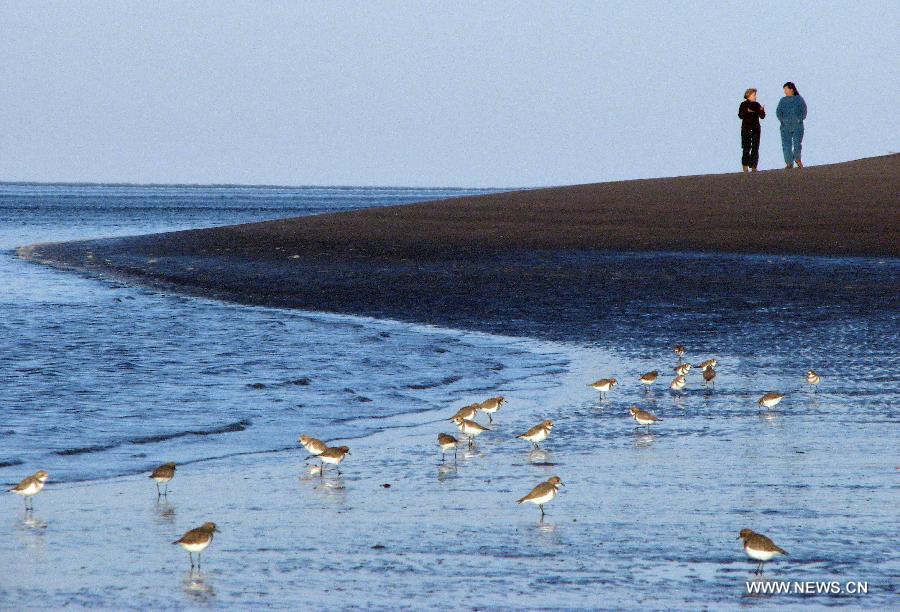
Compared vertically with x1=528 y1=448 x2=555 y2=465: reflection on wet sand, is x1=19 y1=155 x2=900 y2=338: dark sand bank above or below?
above

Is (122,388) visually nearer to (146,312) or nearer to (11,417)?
(11,417)

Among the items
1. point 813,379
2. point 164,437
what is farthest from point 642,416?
point 164,437

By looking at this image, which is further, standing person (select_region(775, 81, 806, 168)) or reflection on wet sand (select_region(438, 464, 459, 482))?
standing person (select_region(775, 81, 806, 168))

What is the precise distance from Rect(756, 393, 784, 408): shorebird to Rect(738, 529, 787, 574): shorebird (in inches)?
164

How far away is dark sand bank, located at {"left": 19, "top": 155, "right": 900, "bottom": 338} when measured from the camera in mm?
17406

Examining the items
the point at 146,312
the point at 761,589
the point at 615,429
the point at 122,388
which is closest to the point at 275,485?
the point at 615,429

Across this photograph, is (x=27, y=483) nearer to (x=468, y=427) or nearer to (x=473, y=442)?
(x=468, y=427)

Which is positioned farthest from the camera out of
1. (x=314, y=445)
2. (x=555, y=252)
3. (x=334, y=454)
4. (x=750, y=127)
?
(x=750, y=127)

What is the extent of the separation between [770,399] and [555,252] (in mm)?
11962

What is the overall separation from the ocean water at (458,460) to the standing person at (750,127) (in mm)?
10864

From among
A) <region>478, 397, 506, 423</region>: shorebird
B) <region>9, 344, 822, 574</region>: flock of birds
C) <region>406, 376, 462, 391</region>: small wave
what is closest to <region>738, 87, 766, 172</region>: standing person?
<region>9, 344, 822, 574</region>: flock of birds

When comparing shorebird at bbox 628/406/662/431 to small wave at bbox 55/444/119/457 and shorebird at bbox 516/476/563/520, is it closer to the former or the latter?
shorebird at bbox 516/476/563/520

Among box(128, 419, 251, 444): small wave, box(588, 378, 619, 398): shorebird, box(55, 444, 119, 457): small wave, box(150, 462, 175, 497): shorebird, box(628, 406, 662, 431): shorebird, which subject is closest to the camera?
box(150, 462, 175, 497): shorebird

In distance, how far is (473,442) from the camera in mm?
9477
